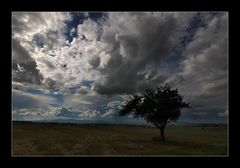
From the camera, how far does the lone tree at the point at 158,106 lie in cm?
4462

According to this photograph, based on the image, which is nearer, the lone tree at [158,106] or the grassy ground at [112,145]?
the grassy ground at [112,145]

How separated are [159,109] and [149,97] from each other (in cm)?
319

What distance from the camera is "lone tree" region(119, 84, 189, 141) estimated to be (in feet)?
146

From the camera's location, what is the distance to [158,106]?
44469 millimetres

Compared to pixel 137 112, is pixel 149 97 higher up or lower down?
higher up

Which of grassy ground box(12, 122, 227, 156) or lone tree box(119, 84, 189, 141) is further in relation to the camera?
lone tree box(119, 84, 189, 141)
